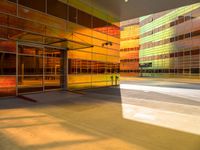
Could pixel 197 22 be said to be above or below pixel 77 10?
above

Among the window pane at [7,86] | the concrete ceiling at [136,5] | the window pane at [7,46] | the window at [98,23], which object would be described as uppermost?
the concrete ceiling at [136,5]

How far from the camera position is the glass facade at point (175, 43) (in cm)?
3472

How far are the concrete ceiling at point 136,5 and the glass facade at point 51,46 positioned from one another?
120cm

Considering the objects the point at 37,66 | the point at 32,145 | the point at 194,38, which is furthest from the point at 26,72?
the point at 194,38

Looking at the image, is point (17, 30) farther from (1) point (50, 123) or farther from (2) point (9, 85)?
(1) point (50, 123)

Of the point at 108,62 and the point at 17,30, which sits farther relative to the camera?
the point at 108,62

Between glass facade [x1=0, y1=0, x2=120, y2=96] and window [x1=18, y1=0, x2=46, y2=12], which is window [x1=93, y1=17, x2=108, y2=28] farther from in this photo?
window [x1=18, y1=0, x2=46, y2=12]

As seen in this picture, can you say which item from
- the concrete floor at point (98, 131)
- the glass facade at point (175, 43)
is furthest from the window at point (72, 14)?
the glass facade at point (175, 43)

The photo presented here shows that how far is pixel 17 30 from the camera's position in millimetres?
10570

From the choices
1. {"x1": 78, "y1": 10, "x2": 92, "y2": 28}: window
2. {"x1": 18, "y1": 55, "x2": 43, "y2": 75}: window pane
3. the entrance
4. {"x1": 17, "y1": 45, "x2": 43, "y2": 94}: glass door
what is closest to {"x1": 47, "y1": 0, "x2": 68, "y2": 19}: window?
{"x1": 78, "y1": 10, "x2": 92, "y2": 28}: window

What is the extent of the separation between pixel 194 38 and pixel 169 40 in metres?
7.25

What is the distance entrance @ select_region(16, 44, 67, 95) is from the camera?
37.3ft

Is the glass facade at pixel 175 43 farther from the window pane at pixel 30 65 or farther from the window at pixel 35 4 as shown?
the window pane at pixel 30 65

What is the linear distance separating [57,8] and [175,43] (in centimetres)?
3413
